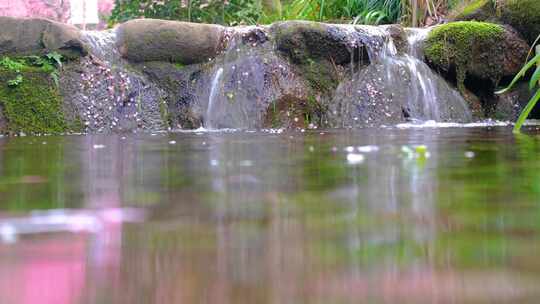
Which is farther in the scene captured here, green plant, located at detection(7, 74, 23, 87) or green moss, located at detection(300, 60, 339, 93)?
green moss, located at detection(300, 60, 339, 93)

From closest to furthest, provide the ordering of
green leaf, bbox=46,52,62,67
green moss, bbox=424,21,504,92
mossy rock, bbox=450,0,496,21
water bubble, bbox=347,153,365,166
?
water bubble, bbox=347,153,365,166
green leaf, bbox=46,52,62,67
green moss, bbox=424,21,504,92
mossy rock, bbox=450,0,496,21

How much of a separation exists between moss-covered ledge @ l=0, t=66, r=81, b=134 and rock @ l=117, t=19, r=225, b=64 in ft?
2.99

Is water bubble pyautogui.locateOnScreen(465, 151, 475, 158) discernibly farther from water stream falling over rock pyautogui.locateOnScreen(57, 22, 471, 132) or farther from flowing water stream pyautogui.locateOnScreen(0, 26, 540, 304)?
water stream falling over rock pyautogui.locateOnScreen(57, 22, 471, 132)

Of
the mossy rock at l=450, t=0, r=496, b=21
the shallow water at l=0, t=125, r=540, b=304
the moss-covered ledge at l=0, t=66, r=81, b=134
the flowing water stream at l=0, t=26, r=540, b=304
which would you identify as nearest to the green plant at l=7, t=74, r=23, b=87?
the moss-covered ledge at l=0, t=66, r=81, b=134

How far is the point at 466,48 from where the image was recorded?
7.43m

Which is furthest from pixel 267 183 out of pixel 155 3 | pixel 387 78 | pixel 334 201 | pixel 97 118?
pixel 155 3

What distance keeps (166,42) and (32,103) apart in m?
1.46

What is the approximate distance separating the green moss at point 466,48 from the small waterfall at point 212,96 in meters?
2.36

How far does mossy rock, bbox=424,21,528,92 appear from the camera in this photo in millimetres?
7371

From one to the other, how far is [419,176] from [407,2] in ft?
26.7

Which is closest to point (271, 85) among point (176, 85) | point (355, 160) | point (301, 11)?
point (176, 85)

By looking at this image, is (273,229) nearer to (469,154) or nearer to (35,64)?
(469,154)

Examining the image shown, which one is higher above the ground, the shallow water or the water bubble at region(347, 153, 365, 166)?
the water bubble at region(347, 153, 365, 166)

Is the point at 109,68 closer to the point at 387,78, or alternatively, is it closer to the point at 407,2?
the point at 387,78
